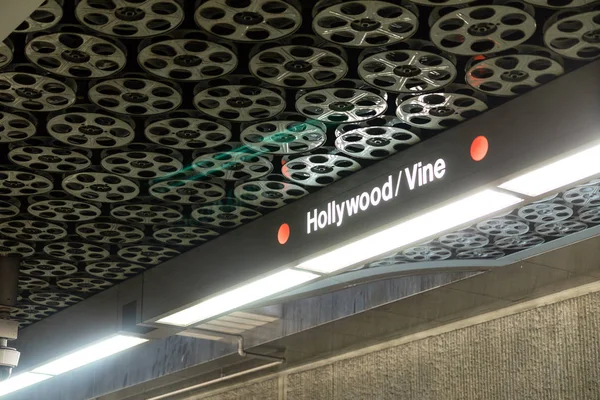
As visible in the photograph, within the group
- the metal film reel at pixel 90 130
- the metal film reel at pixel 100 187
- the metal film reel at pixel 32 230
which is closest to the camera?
the metal film reel at pixel 90 130

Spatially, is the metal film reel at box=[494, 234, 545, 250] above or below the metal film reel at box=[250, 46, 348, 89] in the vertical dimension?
below

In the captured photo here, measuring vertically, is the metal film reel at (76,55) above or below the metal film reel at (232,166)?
above

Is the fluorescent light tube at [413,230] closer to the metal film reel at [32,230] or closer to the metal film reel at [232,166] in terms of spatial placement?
the metal film reel at [232,166]

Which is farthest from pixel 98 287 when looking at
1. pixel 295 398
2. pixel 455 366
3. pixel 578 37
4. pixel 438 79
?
pixel 578 37

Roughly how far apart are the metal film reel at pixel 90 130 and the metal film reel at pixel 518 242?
2.41 meters

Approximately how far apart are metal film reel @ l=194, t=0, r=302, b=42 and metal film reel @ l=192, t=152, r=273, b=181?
118 cm

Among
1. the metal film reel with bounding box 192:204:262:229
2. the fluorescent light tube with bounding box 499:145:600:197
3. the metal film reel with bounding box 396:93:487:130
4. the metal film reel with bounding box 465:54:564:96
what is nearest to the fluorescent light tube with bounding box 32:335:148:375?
the metal film reel with bounding box 192:204:262:229

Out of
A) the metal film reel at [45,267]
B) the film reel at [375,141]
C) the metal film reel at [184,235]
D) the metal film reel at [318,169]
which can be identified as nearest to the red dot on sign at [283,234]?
the metal film reel at [318,169]

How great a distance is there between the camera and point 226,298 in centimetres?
566

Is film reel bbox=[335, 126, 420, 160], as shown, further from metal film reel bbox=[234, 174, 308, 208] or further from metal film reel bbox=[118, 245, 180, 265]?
metal film reel bbox=[118, 245, 180, 265]

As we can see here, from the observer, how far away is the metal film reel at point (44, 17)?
3.90 metres

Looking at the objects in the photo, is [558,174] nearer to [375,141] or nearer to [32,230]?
[375,141]

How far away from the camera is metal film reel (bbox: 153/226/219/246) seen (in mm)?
6191

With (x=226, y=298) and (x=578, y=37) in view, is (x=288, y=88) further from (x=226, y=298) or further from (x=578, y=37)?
(x=226, y=298)
